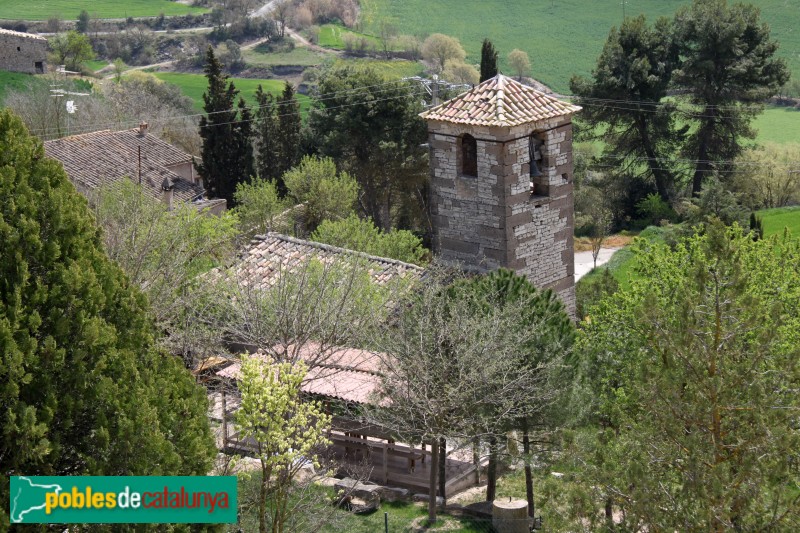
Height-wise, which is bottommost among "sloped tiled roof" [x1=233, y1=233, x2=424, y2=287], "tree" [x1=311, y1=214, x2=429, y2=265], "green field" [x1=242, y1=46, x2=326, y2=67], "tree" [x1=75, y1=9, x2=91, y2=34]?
"green field" [x1=242, y1=46, x2=326, y2=67]

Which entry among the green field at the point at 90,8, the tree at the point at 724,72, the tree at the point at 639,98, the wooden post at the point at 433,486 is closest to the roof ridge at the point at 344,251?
the wooden post at the point at 433,486

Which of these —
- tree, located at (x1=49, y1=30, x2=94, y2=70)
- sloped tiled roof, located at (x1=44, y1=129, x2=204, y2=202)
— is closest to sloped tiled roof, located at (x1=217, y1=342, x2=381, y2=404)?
sloped tiled roof, located at (x1=44, y1=129, x2=204, y2=202)

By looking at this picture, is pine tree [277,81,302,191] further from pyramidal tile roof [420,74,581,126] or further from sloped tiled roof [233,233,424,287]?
pyramidal tile roof [420,74,581,126]

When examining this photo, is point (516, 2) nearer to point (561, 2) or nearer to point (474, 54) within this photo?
point (561, 2)

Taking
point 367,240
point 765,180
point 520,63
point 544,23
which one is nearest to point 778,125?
point 520,63

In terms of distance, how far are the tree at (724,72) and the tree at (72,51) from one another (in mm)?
42015

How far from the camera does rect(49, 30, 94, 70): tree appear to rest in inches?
3140

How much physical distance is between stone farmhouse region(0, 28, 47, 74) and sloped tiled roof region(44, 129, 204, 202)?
899 inches

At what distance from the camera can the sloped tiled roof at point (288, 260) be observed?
86.7ft

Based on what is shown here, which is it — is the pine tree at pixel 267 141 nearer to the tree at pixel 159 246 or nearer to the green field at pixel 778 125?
the tree at pixel 159 246

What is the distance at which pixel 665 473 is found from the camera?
14.7 meters

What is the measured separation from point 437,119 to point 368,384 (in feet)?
18.8

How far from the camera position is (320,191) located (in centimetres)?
4262

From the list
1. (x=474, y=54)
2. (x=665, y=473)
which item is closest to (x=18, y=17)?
(x=474, y=54)
